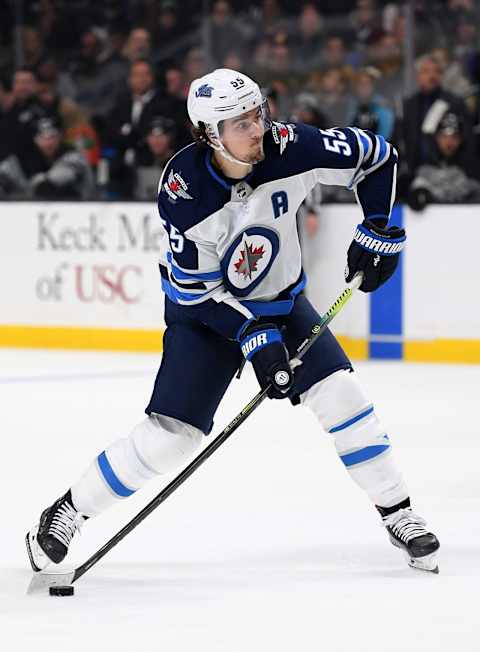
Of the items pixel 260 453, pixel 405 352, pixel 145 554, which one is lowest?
pixel 405 352

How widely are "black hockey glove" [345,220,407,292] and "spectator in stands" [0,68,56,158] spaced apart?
5499mm

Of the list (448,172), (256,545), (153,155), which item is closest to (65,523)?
(256,545)

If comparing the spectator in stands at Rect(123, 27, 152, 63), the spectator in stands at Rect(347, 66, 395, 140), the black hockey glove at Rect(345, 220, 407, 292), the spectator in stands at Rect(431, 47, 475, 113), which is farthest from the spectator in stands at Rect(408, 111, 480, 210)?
the black hockey glove at Rect(345, 220, 407, 292)

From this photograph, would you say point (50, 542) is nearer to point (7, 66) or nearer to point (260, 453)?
point (260, 453)

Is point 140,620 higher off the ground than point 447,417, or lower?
higher

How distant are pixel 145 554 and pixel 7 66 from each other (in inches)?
278

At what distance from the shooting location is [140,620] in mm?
2947

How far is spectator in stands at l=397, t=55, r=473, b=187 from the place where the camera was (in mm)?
7480

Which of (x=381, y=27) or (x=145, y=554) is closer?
(x=145, y=554)

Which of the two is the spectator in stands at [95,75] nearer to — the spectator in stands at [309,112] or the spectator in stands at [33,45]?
the spectator in stands at [33,45]

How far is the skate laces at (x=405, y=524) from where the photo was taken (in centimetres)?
336

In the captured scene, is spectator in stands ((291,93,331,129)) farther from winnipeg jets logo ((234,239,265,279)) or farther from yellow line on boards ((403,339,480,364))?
winnipeg jets logo ((234,239,265,279))

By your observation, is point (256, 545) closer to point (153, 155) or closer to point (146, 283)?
point (146, 283)

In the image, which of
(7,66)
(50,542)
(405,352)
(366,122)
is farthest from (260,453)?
(7,66)
